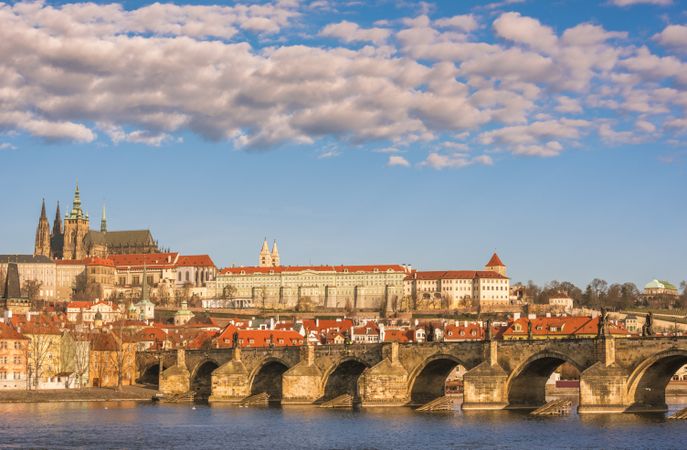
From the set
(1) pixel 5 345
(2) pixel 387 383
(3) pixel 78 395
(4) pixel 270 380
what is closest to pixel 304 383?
(2) pixel 387 383

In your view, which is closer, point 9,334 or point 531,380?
point 531,380

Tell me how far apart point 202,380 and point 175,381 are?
280cm

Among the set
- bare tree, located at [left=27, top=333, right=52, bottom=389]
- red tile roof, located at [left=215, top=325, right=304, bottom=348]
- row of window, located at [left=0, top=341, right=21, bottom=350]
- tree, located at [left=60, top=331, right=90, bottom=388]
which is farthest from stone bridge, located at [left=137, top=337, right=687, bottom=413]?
red tile roof, located at [left=215, top=325, right=304, bottom=348]

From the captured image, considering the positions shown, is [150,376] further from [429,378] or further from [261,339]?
[429,378]

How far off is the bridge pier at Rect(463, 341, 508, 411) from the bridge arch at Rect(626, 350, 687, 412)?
29.3 feet

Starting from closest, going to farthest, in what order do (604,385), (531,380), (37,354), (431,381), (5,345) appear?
(604,385) < (531,380) < (431,381) < (5,345) < (37,354)

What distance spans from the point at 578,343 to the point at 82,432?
2960 cm

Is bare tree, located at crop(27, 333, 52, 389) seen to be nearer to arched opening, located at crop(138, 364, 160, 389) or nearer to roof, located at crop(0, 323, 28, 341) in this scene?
roof, located at crop(0, 323, 28, 341)

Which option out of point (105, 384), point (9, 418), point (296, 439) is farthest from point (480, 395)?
point (105, 384)

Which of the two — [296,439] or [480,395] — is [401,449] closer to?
[296,439]

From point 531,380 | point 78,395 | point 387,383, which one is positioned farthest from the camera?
point 78,395

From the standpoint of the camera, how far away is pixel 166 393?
94.4 meters

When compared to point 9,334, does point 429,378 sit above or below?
below

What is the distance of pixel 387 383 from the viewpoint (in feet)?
258
